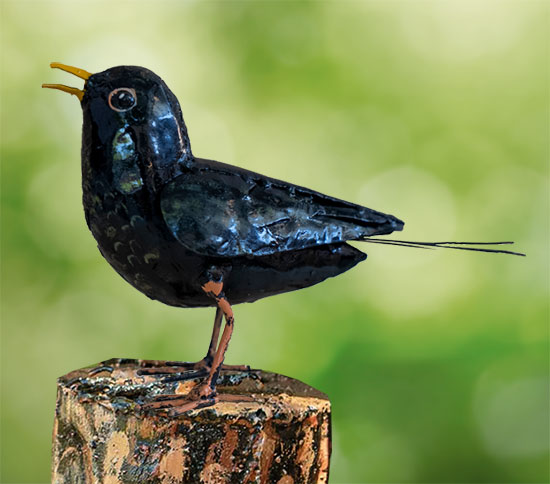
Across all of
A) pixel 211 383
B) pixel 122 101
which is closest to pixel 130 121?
pixel 122 101

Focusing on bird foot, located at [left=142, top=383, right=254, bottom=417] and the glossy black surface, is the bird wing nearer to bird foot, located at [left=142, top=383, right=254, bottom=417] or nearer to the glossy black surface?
the glossy black surface

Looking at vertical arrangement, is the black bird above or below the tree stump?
above

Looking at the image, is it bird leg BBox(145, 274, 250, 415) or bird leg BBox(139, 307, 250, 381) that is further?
bird leg BBox(139, 307, 250, 381)

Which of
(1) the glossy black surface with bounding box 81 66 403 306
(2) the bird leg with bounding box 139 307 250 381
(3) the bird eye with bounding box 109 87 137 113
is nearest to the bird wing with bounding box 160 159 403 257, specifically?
(1) the glossy black surface with bounding box 81 66 403 306

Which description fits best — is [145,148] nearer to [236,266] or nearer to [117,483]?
[236,266]

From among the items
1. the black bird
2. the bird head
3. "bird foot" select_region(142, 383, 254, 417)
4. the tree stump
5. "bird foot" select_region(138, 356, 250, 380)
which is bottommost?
the tree stump

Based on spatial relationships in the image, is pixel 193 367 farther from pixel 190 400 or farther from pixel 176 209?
pixel 176 209

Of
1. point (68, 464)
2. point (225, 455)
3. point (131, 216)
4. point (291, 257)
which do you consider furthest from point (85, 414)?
point (291, 257)

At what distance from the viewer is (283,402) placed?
1614mm

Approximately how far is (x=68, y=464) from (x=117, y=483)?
173 millimetres

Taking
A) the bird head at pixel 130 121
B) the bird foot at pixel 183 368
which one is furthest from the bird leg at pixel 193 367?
the bird head at pixel 130 121

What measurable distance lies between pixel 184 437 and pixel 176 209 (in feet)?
1.41

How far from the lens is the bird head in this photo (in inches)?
62.4

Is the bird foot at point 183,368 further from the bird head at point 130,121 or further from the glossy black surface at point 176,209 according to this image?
the bird head at point 130,121
